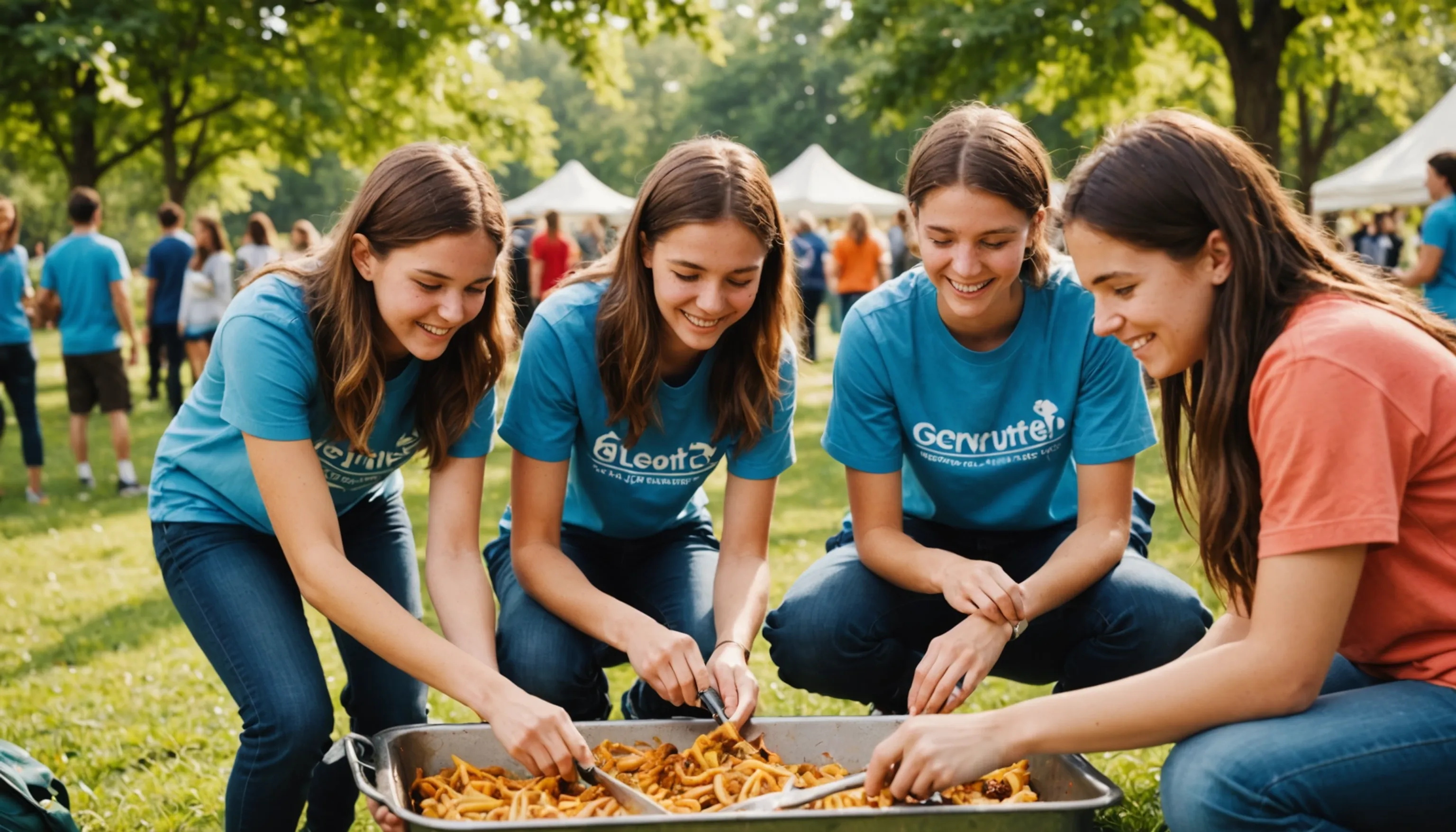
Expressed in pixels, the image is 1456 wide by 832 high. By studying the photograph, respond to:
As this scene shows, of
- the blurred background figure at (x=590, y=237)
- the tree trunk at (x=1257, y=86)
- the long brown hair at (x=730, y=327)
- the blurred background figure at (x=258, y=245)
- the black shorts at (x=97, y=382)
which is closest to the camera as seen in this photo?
the long brown hair at (x=730, y=327)

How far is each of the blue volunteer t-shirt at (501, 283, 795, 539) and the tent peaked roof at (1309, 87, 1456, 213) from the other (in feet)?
46.1

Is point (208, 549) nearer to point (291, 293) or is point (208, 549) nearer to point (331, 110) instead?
point (291, 293)

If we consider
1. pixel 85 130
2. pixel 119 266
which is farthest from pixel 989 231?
pixel 85 130

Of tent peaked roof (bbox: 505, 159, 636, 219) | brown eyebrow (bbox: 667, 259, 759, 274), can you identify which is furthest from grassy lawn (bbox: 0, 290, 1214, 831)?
tent peaked roof (bbox: 505, 159, 636, 219)

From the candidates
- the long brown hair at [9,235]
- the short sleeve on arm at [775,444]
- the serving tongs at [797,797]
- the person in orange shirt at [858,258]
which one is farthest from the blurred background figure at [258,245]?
the serving tongs at [797,797]

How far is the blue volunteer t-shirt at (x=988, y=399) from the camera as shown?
9.95ft

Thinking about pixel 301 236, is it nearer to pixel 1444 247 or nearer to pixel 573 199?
pixel 573 199

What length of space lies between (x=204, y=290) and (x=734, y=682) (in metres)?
9.83

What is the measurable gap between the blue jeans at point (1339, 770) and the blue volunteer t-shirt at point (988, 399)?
103 centimetres

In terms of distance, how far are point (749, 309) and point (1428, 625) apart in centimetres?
161

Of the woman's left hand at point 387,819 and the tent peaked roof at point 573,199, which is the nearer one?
the woman's left hand at point 387,819

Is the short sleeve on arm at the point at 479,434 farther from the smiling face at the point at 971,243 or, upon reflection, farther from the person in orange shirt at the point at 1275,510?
the person in orange shirt at the point at 1275,510

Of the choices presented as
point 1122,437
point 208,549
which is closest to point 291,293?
point 208,549

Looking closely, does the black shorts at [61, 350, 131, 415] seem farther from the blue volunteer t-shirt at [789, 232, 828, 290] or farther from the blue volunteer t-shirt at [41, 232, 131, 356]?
the blue volunteer t-shirt at [789, 232, 828, 290]
